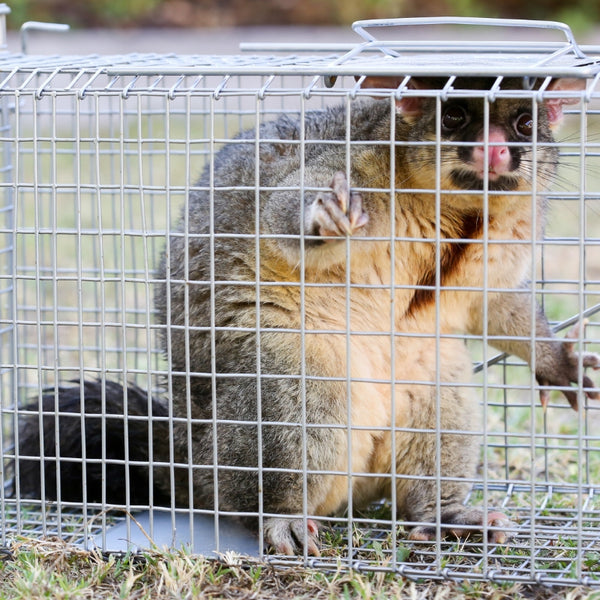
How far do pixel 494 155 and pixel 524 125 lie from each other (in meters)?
0.31

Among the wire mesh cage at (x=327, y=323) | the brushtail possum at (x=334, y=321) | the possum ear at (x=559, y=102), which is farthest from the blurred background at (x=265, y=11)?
the possum ear at (x=559, y=102)

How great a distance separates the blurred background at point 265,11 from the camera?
16109 mm

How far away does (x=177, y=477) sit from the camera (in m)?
4.39

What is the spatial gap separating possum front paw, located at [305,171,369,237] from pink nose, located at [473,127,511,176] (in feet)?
1.46

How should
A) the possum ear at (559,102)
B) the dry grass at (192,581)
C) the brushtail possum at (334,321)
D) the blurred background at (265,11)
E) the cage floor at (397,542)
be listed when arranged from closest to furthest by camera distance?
the dry grass at (192,581), the cage floor at (397,542), the brushtail possum at (334,321), the possum ear at (559,102), the blurred background at (265,11)

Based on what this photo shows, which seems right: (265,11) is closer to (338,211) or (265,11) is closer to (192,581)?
(338,211)

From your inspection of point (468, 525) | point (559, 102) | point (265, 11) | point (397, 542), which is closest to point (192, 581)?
point (397, 542)

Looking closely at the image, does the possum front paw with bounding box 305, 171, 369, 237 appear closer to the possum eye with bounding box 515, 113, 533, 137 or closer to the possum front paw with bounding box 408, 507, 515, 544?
the possum eye with bounding box 515, 113, 533, 137

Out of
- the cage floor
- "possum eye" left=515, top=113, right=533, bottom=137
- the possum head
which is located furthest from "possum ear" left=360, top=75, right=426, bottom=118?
the cage floor

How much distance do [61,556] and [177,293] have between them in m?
1.18

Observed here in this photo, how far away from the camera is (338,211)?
3.52 m

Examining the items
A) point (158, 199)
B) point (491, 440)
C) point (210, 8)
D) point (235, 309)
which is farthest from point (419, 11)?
point (235, 309)

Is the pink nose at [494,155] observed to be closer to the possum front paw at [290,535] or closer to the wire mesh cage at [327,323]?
the wire mesh cage at [327,323]

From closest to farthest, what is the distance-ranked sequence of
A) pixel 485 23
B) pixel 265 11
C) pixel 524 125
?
1. pixel 485 23
2. pixel 524 125
3. pixel 265 11
